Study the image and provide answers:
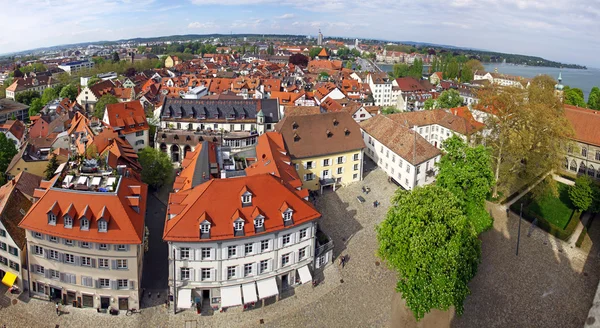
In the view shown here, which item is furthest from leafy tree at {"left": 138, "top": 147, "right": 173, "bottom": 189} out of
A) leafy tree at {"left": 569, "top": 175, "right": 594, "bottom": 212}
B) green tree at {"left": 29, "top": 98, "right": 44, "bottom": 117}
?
green tree at {"left": 29, "top": 98, "right": 44, "bottom": 117}

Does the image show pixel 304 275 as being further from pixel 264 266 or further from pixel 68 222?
pixel 68 222

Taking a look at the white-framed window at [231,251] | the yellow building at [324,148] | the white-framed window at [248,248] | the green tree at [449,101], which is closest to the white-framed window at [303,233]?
the white-framed window at [248,248]

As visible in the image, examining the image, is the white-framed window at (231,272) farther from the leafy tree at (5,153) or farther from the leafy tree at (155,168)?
the leafy tree at (5,153)

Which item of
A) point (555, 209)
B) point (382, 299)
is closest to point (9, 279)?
point (382, 299)

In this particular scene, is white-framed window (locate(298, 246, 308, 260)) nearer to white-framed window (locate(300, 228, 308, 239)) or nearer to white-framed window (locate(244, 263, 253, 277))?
white-framed window (locate(300, 228, 308, 239))

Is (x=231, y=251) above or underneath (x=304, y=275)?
above

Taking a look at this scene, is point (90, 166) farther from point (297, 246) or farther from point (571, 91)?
point (571, 91)

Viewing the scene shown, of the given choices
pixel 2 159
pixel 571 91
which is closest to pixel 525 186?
pixel 571 91
